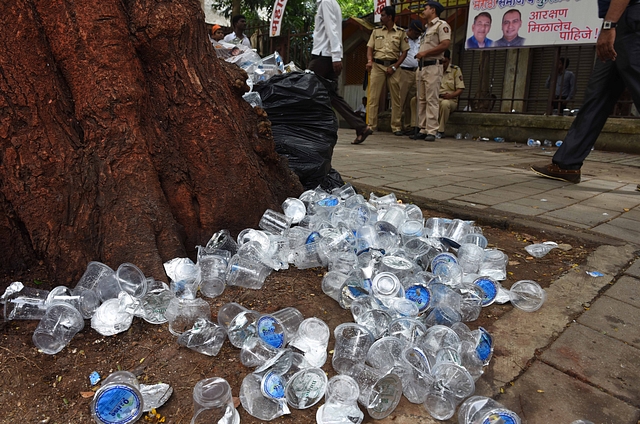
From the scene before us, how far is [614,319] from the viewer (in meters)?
1.91

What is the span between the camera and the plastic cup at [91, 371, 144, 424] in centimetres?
130

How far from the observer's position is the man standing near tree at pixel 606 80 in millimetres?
3459

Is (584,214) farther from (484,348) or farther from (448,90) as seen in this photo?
(448,90)

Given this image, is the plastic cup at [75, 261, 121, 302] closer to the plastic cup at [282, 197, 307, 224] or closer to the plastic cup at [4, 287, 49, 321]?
the plastic cup at [4, 287, 49, 321]

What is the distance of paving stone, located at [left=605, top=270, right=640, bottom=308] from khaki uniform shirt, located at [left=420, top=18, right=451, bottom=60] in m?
6.12

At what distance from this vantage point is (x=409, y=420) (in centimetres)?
137

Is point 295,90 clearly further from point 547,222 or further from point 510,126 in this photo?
point 510,126

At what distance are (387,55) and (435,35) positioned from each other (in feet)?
3.60

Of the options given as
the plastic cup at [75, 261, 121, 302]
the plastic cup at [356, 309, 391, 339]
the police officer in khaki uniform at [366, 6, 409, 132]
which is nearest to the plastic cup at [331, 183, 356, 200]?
the plastic cup at [356, 309, 391, 339]

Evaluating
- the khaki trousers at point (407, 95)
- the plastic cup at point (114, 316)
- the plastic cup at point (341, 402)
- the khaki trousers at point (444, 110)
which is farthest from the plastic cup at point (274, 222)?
the khaki trousers at point (444, 110)

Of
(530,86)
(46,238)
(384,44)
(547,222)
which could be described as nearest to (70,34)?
(46,238)

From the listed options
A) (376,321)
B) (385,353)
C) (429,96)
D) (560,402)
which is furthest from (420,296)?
(429,96)

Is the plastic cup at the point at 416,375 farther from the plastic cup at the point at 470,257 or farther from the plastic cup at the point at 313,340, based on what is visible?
the plastic cup at the point at 470,257

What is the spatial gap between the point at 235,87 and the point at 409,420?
5.69 ft
